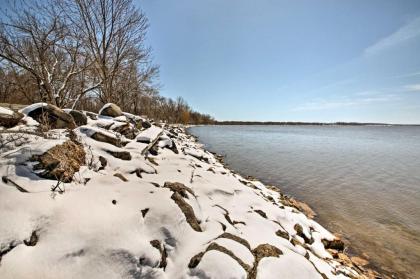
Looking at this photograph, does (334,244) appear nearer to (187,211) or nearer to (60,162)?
(187,211)

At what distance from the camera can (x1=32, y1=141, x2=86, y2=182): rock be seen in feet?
10.6

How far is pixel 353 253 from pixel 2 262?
6987mm

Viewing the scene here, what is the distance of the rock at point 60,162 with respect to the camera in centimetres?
323

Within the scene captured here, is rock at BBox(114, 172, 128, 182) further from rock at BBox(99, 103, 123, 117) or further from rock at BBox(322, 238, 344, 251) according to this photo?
rock at BBox(99, 103, 123, 117)

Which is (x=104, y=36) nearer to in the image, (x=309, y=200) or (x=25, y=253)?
(x=25, y=253)

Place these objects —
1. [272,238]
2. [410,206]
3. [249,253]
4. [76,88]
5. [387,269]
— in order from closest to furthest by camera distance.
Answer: [249,253] → [272,238] → [387,269] → [410,206] → [76,88]

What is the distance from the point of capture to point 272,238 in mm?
3715

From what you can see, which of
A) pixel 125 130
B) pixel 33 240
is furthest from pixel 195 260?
pixel 125 130

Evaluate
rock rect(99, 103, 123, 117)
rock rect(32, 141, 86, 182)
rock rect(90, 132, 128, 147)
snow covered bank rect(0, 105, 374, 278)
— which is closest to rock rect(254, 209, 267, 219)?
snow covered bank rect(0, 105, 374, 278)

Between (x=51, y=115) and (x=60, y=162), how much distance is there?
9.20 feet

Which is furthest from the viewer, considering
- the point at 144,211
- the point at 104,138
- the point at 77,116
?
the point at 77,116

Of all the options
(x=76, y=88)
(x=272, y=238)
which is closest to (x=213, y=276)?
(x=272, y=238)

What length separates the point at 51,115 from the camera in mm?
5426

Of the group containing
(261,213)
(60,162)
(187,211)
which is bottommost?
(261,213)
